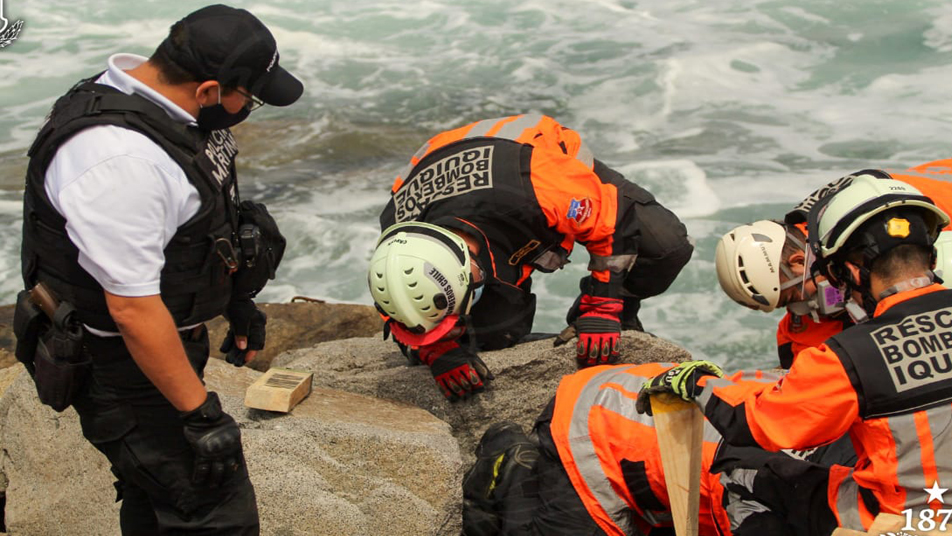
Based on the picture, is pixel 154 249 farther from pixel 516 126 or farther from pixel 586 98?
pixel 586 98

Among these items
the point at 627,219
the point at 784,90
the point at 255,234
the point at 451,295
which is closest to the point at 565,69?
the point at 784,90

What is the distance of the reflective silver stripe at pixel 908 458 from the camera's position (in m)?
2.52

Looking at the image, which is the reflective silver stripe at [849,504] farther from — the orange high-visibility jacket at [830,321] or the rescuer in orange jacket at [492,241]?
the rescuer in orange jacket at [492,241]

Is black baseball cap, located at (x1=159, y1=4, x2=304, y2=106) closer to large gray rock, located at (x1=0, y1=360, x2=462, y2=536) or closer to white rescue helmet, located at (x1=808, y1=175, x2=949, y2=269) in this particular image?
large gray rock, located at (x1=0, y1=360, x2=462, y2=536)

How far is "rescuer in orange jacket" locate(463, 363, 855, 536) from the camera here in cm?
309

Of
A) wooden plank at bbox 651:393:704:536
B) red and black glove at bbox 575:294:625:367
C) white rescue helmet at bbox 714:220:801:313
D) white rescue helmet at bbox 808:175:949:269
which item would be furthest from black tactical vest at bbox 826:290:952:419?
red and black glove at bbox 575:294:625:367

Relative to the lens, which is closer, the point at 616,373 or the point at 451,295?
the point at 616,373

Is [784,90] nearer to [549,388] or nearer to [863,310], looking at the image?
[549,388]

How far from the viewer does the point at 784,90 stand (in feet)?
40.2

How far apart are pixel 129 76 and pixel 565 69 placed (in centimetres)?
1103

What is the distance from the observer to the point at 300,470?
3.64 meters

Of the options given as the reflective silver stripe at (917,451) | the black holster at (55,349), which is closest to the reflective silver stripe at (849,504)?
the reflective silver stripe at (917,451)

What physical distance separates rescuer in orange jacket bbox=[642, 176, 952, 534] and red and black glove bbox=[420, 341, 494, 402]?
1525 millimetres

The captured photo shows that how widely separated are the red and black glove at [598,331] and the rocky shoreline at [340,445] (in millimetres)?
93
